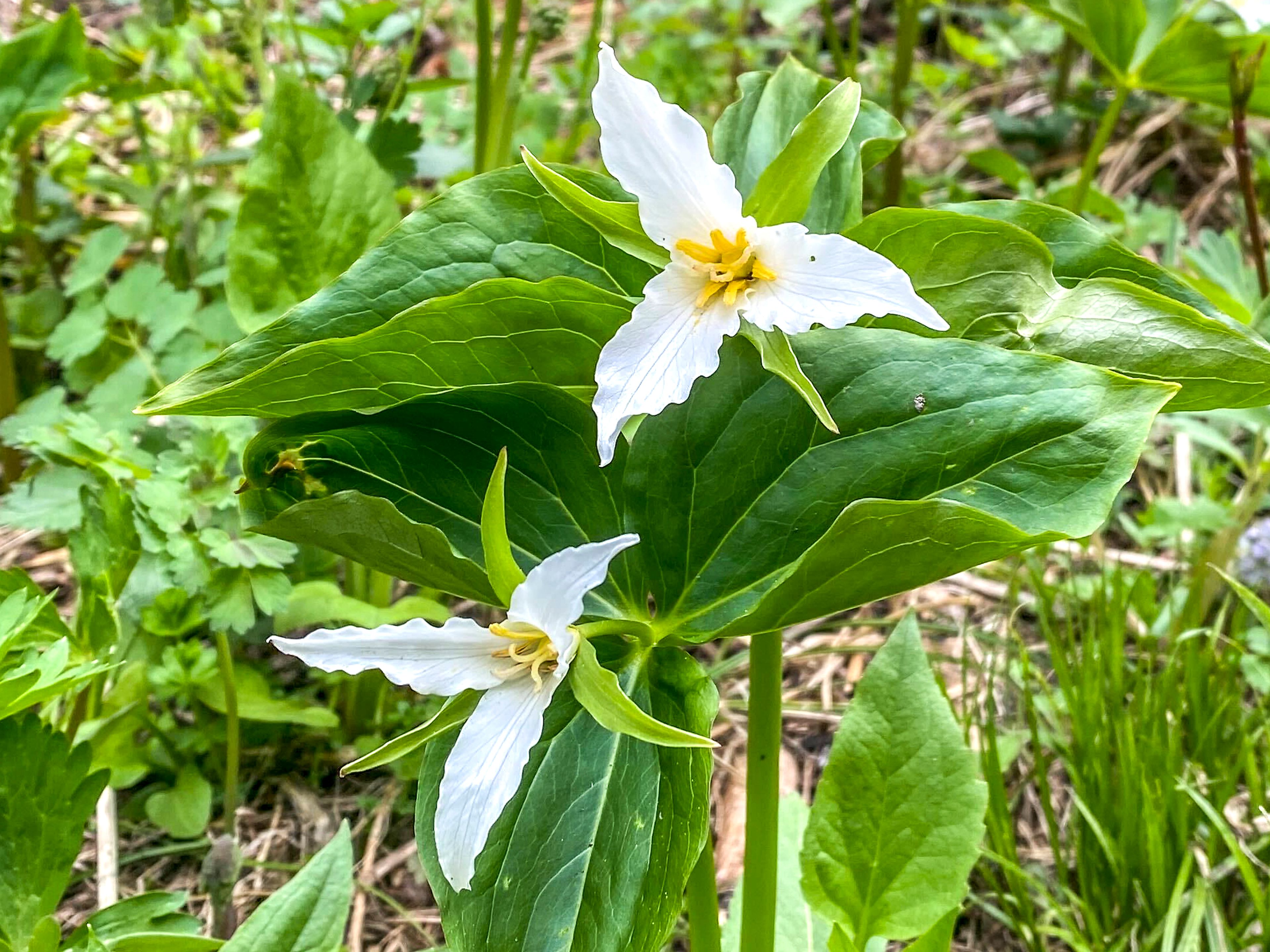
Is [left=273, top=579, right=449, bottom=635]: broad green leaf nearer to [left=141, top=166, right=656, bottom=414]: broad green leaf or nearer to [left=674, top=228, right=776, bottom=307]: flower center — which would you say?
[left=141, top=166, right=656, bottom=414]: broad green leaf

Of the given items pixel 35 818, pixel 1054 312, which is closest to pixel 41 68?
pixel 35 818

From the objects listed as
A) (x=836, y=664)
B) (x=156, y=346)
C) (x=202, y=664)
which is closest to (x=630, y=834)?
(x=202, y=664)

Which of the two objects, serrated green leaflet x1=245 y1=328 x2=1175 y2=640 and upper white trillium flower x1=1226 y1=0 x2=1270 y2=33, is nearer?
serrated green leaflet x1=245 y1=328 x2=1175 y2=640

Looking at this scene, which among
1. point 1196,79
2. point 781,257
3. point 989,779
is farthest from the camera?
point 1196,79

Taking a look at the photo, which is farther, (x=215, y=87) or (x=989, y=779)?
(x=215, y=87)

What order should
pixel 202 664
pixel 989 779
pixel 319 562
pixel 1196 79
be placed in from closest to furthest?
pixel 989 779
pixel 202 664
pixel 319 562
pixel 1196 79

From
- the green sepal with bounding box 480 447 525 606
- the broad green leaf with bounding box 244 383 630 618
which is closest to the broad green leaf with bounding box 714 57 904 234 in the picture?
the broad green leaf with bounding box 244 383 630 618

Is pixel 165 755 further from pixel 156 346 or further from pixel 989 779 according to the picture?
pixel 989 779
